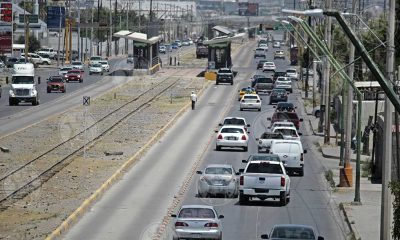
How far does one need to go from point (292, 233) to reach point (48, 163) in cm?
2718

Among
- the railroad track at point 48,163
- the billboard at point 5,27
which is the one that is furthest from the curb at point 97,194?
the billboard at point 5,27

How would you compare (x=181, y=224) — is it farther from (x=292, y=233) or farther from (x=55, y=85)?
(x=55, y=85)

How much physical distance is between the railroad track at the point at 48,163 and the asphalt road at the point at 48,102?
13.2 feet

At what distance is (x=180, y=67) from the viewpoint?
155 metres

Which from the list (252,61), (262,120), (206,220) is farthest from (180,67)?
(206,220)

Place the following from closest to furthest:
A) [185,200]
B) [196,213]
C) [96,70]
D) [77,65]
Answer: [196,213] → [185,200] → [96,70] → [77,65]

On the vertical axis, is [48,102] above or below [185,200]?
below

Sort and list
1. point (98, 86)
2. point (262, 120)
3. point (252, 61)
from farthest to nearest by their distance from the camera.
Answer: point (252, 61), point (98, 86), point (262, 120)

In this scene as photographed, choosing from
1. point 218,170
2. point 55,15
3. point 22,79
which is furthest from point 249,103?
point 55,15

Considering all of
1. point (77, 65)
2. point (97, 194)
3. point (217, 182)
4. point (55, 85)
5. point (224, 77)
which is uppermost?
point (217, 182)

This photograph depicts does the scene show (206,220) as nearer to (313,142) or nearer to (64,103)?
(313,142)

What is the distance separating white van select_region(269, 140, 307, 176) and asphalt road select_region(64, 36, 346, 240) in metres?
0.49

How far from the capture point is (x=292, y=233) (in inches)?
1130

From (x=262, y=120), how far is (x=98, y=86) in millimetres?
36821
